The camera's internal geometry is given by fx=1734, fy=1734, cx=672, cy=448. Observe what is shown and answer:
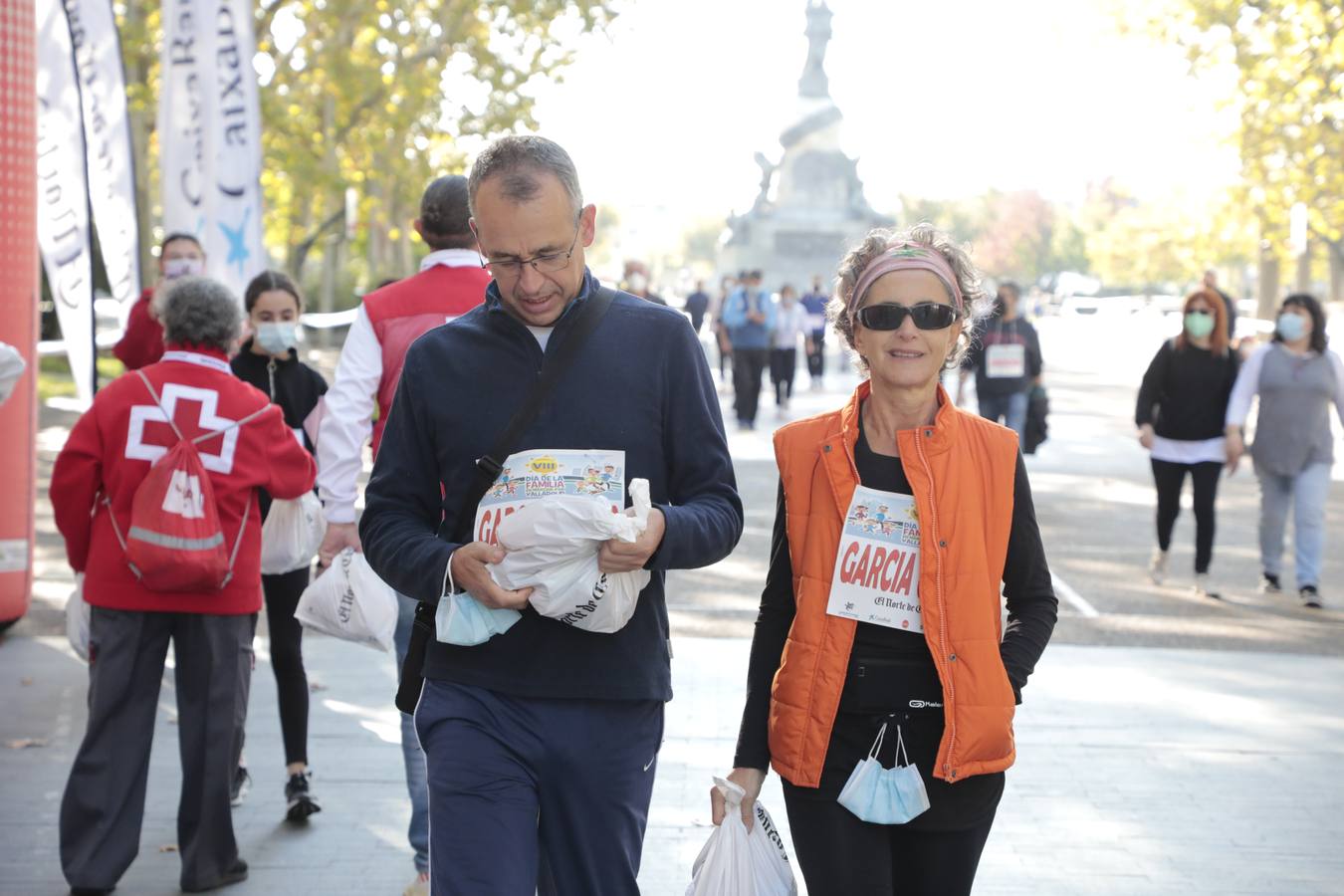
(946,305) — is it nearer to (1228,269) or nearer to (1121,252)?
(1121,252)

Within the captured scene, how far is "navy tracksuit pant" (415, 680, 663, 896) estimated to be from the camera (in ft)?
10.7

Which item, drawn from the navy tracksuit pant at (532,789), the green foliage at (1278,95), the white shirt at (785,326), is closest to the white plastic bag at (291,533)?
the navy tracksuit pant at (532,789)

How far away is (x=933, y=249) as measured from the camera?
3.55 metres

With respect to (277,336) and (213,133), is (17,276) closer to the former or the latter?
(213,133)

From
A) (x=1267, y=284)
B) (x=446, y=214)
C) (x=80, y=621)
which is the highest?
(x=446, y=214)

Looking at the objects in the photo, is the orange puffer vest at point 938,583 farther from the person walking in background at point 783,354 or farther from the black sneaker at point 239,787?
the person walking in background at point 783,354

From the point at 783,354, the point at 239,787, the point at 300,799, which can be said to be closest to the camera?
the point at 300,799

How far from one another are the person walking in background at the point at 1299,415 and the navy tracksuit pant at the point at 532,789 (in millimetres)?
7842

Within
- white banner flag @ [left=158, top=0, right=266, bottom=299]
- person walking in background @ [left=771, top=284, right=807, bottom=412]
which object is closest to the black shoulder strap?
white banner flag @ [left=158, top=0, right=266, bottom=299]

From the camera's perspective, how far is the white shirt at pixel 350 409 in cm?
527

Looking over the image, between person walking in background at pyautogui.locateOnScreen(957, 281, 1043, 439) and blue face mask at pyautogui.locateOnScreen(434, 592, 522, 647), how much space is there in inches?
465

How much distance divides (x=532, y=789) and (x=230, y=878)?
2.44 metres

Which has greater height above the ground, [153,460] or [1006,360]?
[153,460]

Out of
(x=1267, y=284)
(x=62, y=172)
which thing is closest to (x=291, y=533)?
(x=62, y=172)
